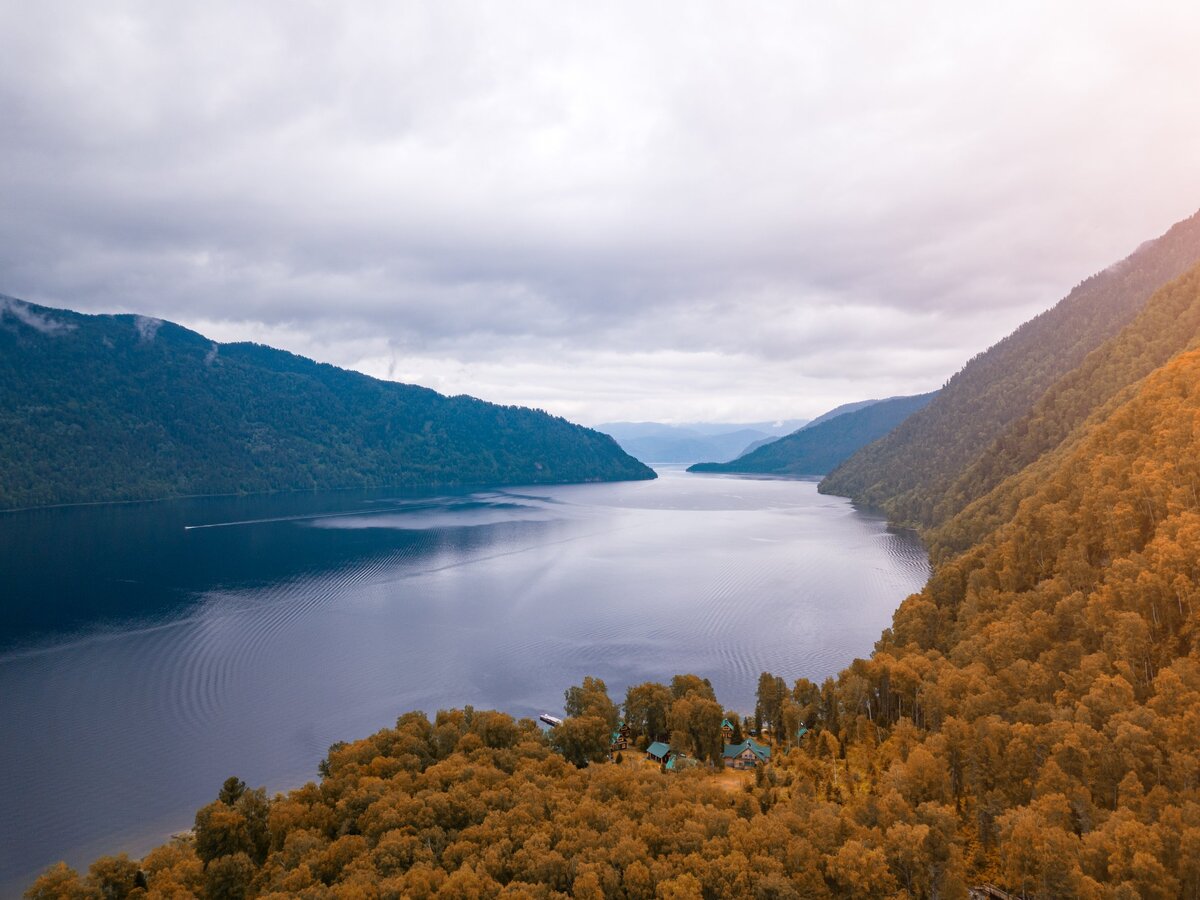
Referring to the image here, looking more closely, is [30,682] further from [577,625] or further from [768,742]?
[768,742]

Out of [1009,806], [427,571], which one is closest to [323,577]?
[427,571]

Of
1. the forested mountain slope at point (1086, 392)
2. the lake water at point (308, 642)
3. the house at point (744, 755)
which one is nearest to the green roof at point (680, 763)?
the house at point (744, 755)

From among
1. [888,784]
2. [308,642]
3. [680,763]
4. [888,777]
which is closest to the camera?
[888,784]

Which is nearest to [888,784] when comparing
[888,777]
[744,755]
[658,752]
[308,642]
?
[888,777]

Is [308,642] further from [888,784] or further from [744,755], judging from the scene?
[888,784]

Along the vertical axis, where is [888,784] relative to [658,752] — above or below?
above
